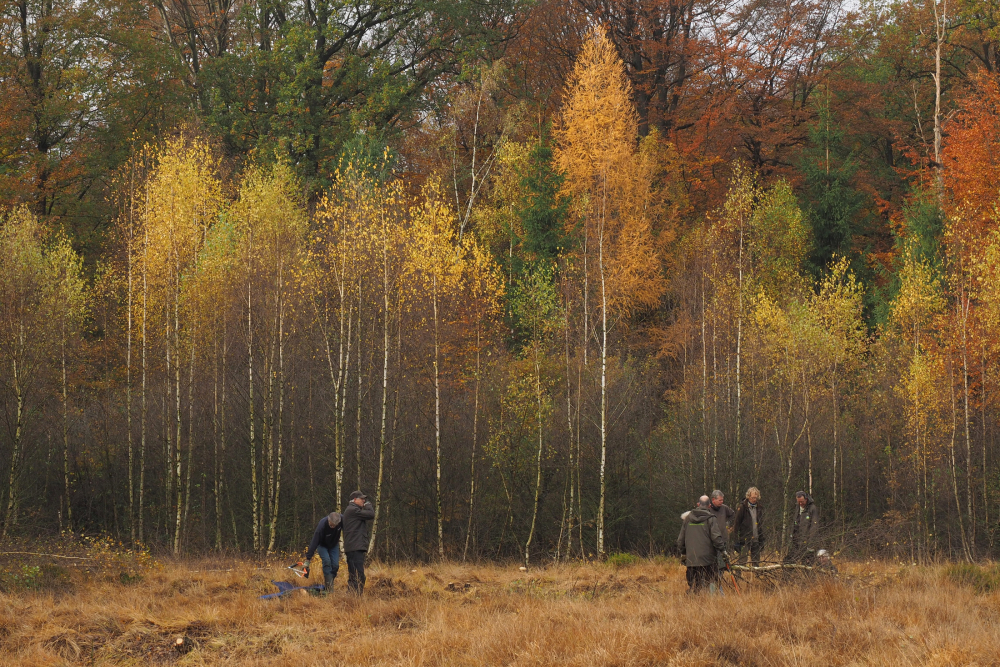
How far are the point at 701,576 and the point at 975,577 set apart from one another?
4846 mm

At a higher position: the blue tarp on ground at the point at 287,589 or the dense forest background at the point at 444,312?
the dense forest background at the point at 444,312

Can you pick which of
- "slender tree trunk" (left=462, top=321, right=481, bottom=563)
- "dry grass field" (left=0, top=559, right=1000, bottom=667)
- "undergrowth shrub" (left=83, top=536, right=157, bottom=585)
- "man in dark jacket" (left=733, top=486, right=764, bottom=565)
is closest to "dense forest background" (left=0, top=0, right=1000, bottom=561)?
"slender tree trunk" (left=462, top=321, right=481, bottom=563)

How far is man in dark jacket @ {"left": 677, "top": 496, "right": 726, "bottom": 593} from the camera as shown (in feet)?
38.5

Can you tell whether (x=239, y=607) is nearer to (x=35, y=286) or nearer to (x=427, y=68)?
(x=35, y=286)

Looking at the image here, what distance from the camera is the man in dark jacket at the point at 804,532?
43.2ft

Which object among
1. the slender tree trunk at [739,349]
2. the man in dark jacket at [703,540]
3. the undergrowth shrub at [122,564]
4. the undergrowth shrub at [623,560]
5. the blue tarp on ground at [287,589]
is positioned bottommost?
the undergrowth shrub at [623,560]

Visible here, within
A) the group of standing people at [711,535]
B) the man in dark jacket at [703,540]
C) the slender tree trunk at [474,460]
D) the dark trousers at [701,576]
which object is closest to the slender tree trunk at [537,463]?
the slender tree trunk at [474,460]

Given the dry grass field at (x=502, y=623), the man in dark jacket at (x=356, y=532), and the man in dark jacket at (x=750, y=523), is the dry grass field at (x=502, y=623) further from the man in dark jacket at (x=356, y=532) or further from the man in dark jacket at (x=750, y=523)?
the man in dark jacket at (x=750, y=523)

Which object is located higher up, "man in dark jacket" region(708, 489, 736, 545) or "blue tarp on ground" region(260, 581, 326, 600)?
"man in dark jacket" region(708, 489, 736, 545)

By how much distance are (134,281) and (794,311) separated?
1903 centimetres

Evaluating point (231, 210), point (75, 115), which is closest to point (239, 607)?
point (231, 210)

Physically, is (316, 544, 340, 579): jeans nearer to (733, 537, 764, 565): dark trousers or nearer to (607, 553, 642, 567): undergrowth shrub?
(733, 537, 764, 565): dark trousers

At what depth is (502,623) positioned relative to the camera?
32.9 ft

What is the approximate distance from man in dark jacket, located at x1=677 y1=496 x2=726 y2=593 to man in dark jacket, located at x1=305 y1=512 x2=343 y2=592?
4.91 m
